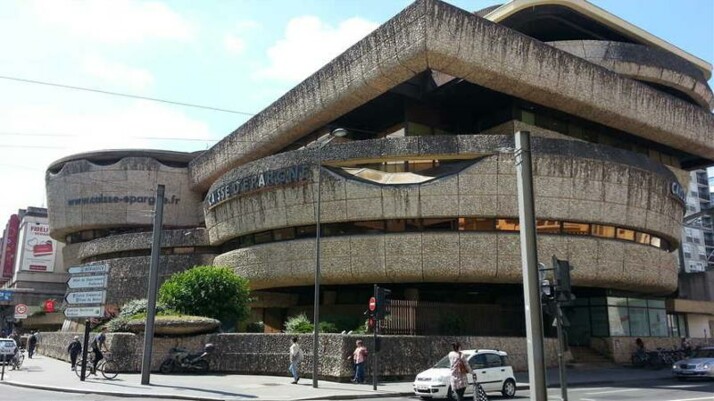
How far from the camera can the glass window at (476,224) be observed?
86.4 ft

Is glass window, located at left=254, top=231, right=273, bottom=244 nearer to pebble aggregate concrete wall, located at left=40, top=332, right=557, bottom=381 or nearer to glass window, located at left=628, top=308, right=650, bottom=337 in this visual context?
pebble aggregate concrete wall, located at left=40, top=332, right=557, bottom=381

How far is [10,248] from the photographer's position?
7406 centimetres

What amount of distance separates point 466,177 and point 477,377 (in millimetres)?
12019

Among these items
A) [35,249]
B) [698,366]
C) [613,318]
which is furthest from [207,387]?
[35,249]

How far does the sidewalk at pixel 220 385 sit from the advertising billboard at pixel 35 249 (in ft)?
166

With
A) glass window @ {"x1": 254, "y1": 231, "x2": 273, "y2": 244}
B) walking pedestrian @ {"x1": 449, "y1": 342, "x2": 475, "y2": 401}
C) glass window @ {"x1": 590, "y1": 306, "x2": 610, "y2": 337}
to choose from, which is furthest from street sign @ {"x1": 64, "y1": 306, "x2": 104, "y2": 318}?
glass window @ {"x1": 590, "y1": 306, "x2": 610, "y2": 337}

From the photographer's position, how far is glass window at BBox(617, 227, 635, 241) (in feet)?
93.4

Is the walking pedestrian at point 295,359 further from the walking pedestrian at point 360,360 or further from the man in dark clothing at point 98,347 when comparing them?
the man in dark clothing at point 98,347

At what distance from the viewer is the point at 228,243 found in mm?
35406

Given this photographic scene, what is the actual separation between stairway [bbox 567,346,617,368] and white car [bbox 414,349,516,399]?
11917 mm

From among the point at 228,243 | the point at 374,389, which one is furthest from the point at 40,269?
the point at 374,389

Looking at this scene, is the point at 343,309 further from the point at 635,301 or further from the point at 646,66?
the point at 646,66

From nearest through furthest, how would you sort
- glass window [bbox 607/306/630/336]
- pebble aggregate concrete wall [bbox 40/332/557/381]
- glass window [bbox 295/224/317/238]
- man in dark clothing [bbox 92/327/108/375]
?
man in dark clothing [bbox 92/327/108/375] → pebble aggregate concrete wall [bbox 40/332/557/381] → glass window [bbox 295/224/317/238] → glass window [bbox 607/306/630/336]

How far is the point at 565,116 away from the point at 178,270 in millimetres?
26778
